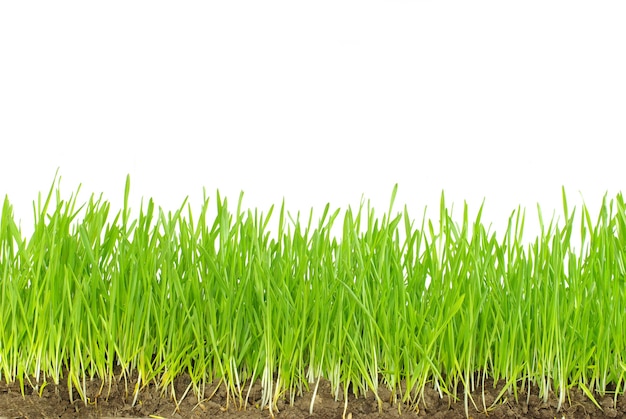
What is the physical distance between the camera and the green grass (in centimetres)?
149

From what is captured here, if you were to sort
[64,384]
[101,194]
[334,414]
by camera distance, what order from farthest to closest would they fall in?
[101,194] → [64,384] → [334,414]

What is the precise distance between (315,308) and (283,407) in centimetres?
24

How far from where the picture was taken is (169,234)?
1.57m

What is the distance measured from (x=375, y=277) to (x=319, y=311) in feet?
0.53

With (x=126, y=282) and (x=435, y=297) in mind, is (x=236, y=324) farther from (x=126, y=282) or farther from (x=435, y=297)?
(x=435, y=297)

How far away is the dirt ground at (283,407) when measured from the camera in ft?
4.77

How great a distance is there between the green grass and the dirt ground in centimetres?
2

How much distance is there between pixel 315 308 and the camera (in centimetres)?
148

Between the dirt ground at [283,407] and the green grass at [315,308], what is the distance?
2cm

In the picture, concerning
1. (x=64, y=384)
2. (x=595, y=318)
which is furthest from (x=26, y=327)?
(x=595, y=318)

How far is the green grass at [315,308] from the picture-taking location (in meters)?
1.49

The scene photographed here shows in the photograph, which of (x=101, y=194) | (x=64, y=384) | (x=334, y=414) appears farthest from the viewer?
(x=101, y=194)

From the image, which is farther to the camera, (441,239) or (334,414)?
(441,239)

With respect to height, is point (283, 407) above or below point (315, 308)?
below
